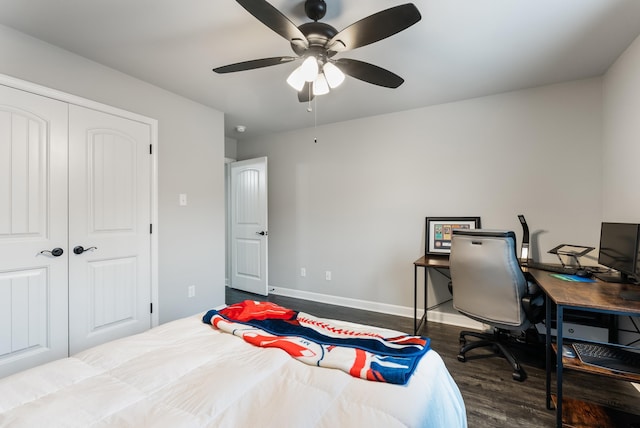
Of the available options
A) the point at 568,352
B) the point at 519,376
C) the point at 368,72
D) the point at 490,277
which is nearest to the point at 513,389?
the point at 519,376

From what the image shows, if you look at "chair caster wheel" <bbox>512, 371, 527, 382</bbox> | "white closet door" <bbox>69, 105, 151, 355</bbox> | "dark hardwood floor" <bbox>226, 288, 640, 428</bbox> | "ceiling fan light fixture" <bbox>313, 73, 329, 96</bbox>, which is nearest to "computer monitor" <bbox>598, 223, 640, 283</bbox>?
"dark hardwood floor" <bbox>226, 288, 640, 428</bbox>

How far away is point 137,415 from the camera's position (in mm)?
863

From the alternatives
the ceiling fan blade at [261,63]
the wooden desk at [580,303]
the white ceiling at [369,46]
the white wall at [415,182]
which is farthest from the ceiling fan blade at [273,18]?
the white wall at [415,182]

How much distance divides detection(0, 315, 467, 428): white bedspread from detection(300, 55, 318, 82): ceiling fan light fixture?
1.49 metres

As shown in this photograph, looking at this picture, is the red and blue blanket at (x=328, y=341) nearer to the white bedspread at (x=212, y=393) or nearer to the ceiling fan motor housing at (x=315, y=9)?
the white bedspread at (x=212, y=393)

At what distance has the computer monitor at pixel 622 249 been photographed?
5.86 feet

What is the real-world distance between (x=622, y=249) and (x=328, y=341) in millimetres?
2074

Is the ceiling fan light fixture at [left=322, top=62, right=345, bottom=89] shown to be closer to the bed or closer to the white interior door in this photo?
the bed

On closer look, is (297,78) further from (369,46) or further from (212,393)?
(212,393)

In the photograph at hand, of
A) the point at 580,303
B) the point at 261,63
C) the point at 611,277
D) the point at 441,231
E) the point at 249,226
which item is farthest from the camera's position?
the point at 249,226

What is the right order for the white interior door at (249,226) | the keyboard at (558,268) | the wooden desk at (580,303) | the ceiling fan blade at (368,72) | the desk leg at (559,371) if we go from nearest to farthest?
the wooden desk at (580,303), the desk leg at (559,371), the ceiling fan blade at (368,72), the keyboard at (558,268), the white interior door at (249,226)

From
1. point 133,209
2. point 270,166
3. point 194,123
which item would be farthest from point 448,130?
point 133,209

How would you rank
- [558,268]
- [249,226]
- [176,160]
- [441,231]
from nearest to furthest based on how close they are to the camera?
1. [558,268]
2. [176,160]
3. [441,231]
4. [249,226]

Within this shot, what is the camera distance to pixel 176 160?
294cm
